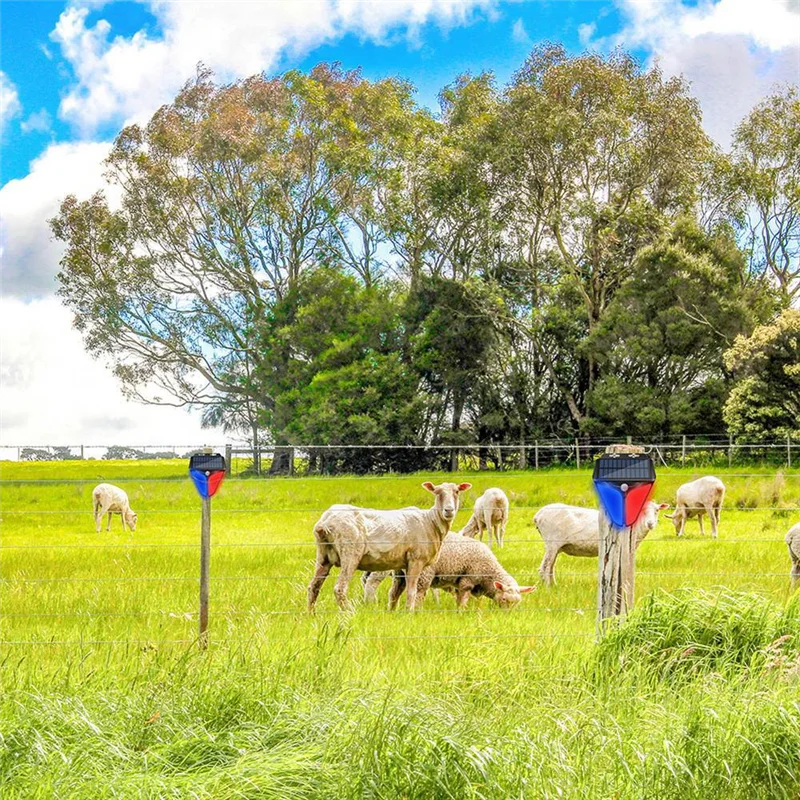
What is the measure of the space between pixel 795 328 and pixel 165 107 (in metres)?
26.6

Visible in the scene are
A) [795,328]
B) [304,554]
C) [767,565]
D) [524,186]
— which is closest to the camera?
[767,565]

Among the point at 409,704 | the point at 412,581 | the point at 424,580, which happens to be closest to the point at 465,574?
the point at 424,580

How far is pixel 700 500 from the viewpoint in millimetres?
18922

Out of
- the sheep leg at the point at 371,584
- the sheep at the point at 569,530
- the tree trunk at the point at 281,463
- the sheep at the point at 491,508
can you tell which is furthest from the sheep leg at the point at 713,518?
the tree trunk at the point at 281,463

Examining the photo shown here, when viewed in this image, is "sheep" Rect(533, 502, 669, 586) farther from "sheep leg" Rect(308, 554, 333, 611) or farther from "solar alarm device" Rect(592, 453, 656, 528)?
"solar alarm device" Rect(592, 453, 656, 528)

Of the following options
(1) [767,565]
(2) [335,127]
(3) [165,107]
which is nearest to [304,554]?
(1) [767,565]

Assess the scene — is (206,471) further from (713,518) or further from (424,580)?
(713,518)

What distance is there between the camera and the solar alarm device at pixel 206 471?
7391 millimetres

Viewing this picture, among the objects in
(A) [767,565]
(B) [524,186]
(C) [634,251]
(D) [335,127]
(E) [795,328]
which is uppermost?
(D) [335,127]

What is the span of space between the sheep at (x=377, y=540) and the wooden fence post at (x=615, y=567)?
127 inches

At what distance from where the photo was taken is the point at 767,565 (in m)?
13.1

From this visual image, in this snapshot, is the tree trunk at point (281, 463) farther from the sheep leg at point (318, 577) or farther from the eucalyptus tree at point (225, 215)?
the sheep leg at point (318, 577)

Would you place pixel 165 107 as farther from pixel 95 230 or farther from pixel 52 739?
pixel 52 739

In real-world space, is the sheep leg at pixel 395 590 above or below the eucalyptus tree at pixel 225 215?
below
